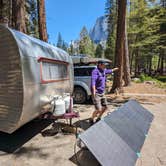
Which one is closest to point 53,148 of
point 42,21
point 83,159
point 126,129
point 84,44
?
point 83,159

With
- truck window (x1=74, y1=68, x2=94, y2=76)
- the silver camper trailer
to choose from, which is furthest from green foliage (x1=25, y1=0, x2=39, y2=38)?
the silver camper trailer

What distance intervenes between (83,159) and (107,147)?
646 mm

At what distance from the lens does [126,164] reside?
3.28 m

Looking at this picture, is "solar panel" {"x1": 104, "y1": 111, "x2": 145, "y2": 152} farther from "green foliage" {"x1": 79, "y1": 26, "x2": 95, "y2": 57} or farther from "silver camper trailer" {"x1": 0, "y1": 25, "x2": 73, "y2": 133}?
"green foliage" {"x1": 79, "y1": 26, "x2": 95, "y2": 57}

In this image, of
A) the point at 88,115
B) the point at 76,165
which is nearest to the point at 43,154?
the point at 76,165

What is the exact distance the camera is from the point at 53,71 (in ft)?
18.0

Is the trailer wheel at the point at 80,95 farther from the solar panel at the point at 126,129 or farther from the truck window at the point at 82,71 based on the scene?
the solar panel at the point at 126,129

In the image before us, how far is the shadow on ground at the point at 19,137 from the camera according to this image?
4318 millimetres

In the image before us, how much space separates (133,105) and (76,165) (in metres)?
3.08

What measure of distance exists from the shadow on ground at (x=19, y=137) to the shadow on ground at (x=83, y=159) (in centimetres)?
140

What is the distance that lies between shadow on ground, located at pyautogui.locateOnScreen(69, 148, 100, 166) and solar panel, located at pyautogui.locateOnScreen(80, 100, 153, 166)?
0.44 meters

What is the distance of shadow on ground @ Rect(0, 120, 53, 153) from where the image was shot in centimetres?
432

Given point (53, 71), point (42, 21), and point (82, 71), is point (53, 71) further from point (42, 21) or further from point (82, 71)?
point (42, 21)

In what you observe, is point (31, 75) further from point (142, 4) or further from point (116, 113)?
point (142, 4)
